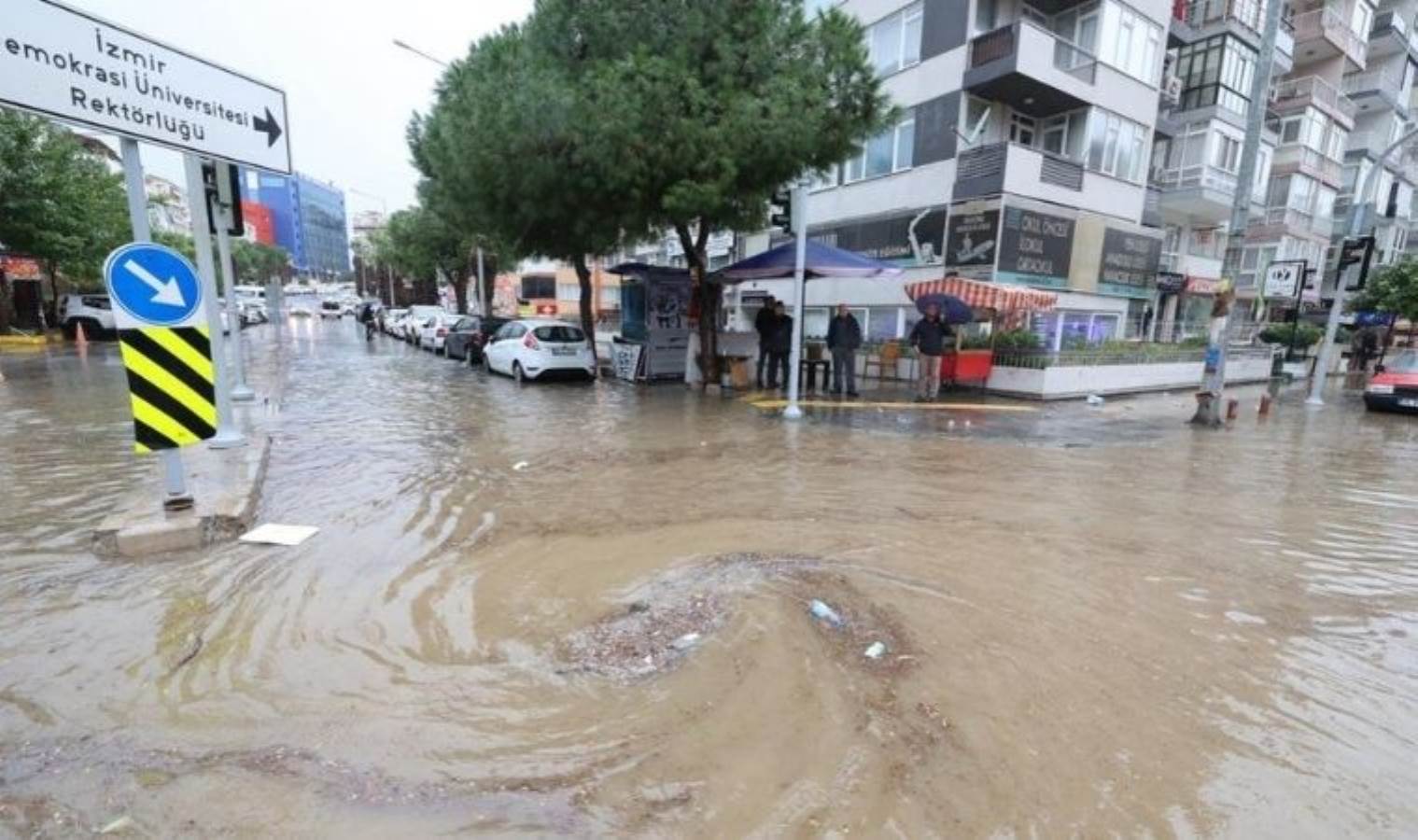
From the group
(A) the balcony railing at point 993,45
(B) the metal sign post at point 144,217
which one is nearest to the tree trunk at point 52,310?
(B) the metal sign post at point 144,217

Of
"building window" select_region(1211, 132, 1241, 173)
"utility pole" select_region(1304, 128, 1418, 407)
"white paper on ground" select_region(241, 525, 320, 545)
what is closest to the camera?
"white paper on ground" select_region(241, 525, 320, 545)

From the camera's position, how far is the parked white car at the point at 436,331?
24312 millimetres

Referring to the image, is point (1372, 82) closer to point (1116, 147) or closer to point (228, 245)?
point (1116, 147)

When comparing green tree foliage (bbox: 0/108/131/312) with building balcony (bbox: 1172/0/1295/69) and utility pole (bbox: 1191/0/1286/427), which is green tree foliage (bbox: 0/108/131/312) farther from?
building balcony (bbox: 1172/0/1295/69)

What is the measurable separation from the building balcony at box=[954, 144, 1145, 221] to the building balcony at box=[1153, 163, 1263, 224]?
5.25m

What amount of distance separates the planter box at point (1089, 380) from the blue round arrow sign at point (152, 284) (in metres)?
14.4

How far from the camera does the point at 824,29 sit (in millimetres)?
12258

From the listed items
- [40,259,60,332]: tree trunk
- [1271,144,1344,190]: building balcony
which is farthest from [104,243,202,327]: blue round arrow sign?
[1271,144,1344,190]: building balcony

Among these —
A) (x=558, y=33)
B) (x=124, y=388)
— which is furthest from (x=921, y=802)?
(x=124, y=388)

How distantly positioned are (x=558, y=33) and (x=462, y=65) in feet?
21.9

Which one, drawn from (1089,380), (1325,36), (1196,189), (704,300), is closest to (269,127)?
(704,300)

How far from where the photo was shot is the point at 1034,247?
18516 mm

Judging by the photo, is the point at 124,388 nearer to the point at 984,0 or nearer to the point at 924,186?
the point at 924,186

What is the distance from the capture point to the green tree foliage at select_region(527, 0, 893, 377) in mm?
11352
